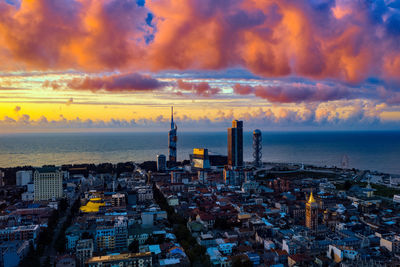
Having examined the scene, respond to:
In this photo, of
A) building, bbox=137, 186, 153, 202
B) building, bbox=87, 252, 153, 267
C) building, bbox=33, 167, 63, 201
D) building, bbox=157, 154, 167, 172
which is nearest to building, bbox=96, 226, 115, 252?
building, bbox=87, 252, 153, 267

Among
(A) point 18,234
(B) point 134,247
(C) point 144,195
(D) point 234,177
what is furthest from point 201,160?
(A) point 18,234

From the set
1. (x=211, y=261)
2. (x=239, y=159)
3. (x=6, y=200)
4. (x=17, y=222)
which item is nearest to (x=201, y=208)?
(x=211, y=261)

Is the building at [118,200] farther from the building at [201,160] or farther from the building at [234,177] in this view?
the building at [201,160]

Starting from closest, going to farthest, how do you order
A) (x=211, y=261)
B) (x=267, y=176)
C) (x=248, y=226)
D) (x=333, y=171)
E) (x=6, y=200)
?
(x=211, y=261) → (x=248, y=226) → (x=6, y=200) → (x=267, y=176) → (x=333, y=171)

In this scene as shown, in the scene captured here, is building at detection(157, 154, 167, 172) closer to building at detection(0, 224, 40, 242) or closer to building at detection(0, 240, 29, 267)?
building at detection(0, 224, 40, 242)

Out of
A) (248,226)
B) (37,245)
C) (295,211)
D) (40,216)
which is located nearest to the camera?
(37,245)

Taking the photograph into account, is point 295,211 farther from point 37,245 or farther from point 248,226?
point 37,245

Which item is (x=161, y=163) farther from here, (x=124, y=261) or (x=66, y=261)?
(x=124, y=261)

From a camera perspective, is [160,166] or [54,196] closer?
[54,196]

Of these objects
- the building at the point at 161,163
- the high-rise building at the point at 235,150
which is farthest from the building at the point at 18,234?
the high-rise building at the point at 235,150
